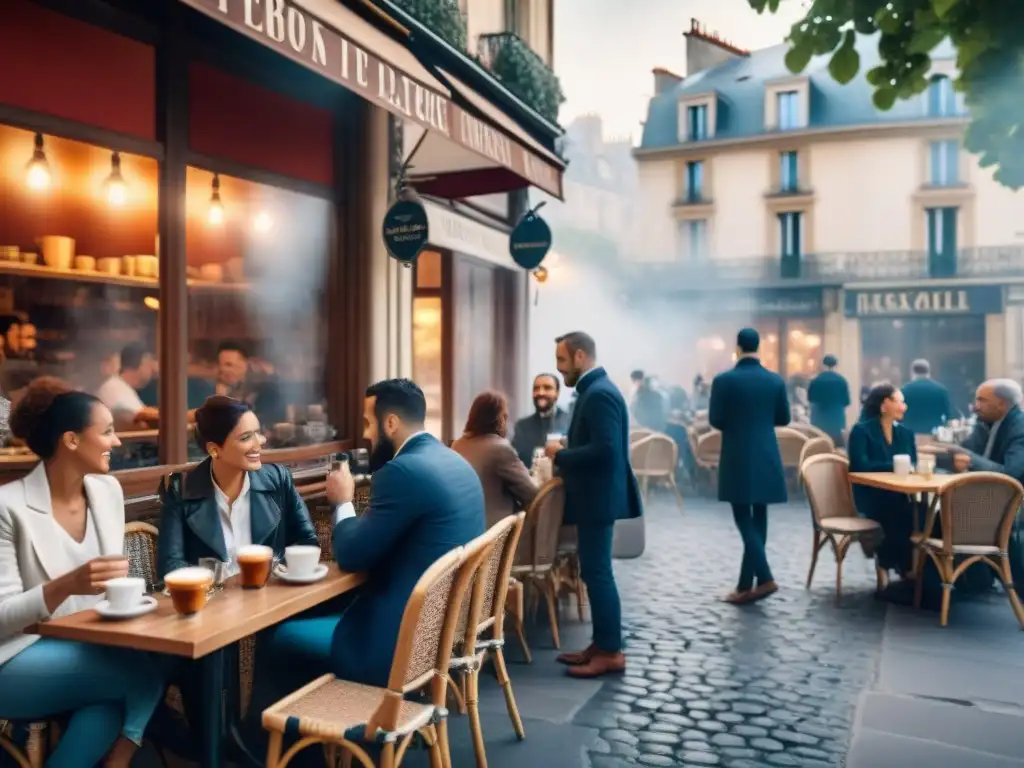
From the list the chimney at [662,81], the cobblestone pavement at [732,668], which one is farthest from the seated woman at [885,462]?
the chimney at [662,81]

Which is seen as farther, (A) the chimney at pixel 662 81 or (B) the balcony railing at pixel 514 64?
(A) the chimney at pixel 662 81

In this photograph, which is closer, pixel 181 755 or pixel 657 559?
pixel 181 755

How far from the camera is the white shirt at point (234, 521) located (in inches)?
144

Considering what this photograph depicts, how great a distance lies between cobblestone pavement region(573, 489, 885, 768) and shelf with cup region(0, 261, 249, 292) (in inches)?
144

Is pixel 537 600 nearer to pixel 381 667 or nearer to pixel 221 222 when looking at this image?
pixel 381 667

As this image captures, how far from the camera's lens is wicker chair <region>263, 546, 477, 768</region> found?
2.77 meters

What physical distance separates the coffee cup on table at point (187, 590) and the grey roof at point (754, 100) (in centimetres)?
2897

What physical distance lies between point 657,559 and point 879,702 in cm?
372

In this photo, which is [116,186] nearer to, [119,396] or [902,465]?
[119,396]

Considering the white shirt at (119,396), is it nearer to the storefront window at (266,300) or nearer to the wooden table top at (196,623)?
the storefront window at (266,300)

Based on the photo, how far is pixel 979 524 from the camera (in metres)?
6.09

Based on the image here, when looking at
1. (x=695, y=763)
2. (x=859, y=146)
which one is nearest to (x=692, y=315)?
(x=859, y=146)

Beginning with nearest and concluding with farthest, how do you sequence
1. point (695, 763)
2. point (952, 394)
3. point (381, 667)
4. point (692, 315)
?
point (381, 667) → point (695, 763) → point (952, 394) → point (692, 315)

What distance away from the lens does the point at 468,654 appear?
3.51 metres
